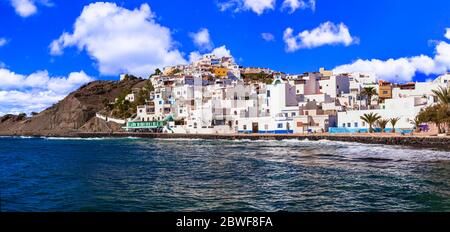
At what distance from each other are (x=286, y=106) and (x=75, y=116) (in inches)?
2895

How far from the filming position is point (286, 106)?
241ft

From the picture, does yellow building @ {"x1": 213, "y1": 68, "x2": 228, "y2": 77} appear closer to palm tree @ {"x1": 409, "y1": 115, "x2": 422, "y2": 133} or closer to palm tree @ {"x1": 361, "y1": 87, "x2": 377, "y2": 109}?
palm tree @ {"x1": 361, "y1": 87, "x2": 377, "y2": 109}

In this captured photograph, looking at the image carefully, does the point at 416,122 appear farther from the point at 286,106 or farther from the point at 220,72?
the point at 220,72

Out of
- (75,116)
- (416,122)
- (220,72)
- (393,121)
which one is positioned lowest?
(416,122)

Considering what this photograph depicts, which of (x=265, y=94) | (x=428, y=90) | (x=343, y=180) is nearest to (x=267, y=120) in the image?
(x=265, y=94)

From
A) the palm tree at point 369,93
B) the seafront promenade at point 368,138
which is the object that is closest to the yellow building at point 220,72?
the seafront promenade at point 368,138

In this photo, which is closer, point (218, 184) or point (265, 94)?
point (218, 184)

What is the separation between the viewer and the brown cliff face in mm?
117938

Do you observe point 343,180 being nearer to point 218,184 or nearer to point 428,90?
point 218,184

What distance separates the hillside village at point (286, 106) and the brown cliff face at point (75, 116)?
971 cm

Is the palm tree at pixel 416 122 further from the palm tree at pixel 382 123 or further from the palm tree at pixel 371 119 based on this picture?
the palm tree at pixel 371 119

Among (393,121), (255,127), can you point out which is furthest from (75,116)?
(393,121)
